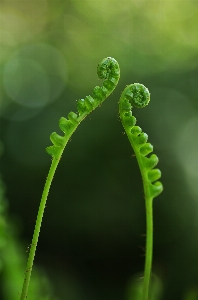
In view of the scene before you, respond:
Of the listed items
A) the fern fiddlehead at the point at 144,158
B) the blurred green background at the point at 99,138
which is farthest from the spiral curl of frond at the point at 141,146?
the blurred green background at the point at 99,138

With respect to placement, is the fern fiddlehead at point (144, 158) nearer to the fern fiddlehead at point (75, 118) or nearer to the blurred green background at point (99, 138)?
the fern fiddlehead at point (75, 118)

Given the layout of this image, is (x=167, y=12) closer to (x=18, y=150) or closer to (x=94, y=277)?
(x=18, y=150)

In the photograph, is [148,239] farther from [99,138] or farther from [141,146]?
[99,138]

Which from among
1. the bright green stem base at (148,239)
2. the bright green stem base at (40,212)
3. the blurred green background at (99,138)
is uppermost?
the blurred green background at (99,138)

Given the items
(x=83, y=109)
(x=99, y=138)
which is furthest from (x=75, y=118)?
(x=99, y=138)

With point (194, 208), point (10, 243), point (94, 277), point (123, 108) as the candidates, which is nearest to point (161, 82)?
point (194, 208)

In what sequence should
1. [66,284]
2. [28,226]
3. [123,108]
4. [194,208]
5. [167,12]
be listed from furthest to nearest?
[167,12], [194,208], [28,226], [66,284], [123,108]

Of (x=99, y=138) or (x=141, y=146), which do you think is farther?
(x=99, y=138)

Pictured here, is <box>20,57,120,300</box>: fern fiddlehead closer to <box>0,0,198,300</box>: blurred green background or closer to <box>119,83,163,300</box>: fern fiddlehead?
<box>119,83,163,300</box>: fern fiddlehead
